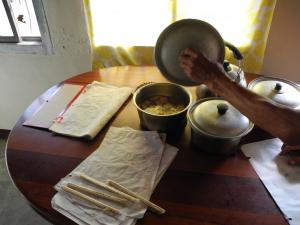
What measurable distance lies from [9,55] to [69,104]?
0.91 meters

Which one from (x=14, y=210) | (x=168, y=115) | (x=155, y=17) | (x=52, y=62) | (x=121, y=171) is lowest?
(x=14, y=210)

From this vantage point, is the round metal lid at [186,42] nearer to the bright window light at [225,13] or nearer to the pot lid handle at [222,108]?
the pot lid handle at [222,108]

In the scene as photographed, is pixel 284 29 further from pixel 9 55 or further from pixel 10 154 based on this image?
pixel 9 55

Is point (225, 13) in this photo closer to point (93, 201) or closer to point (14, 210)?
point (93, 201)

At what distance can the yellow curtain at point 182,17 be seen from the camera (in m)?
1.40

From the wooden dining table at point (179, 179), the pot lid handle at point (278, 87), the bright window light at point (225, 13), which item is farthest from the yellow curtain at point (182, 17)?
the wooden dining table at point (179, 179)

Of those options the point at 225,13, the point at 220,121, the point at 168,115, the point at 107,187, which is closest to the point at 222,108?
the point at 220,121

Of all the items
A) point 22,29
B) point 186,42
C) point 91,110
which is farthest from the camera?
point 22,29

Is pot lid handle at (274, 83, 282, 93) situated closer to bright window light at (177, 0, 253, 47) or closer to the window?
bright window light at (177, 0, 253, 47)

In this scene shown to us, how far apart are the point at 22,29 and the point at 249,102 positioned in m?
1.59

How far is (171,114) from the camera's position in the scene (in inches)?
36.5

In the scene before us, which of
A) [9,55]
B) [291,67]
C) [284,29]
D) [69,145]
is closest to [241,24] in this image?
[284,29]

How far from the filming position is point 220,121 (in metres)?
0.88

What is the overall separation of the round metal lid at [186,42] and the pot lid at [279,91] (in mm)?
209
